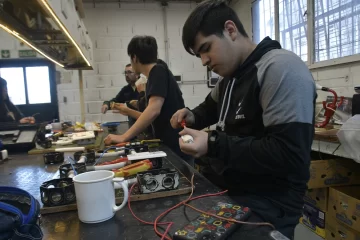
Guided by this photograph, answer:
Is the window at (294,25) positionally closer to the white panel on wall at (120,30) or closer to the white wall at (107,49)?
the white wall at (107,49)

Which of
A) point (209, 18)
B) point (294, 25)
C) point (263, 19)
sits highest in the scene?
point (263, 19)

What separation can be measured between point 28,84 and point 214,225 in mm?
4625

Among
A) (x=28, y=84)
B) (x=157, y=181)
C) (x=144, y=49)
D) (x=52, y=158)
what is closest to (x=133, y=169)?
(x=157, y=181)

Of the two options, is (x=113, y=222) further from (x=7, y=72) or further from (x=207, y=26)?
(x=7, y=72)

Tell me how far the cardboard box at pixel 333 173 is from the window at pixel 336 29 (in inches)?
35.4

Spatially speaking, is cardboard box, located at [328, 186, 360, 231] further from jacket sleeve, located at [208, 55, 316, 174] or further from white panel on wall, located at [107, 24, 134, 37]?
white panel on wall, located at [107, 24, 134, 37]

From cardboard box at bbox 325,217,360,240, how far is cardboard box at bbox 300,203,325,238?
1.5 inches

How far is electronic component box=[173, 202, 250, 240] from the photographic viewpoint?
516 millimetres

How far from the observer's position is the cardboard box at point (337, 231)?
155 cm

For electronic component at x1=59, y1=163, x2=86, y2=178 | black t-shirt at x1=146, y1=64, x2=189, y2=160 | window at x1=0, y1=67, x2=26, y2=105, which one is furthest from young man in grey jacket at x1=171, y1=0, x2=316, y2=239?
window at x1=0, y1=67, x2=26, y2=105

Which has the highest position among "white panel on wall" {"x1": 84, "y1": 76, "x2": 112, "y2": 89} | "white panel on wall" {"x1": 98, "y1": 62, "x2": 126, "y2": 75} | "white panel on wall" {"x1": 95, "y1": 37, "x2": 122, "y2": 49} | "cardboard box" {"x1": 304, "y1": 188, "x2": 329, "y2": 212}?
"white panel on wall" {"x1": 95, "y1": 37, "x2": 122, "y2": 49}

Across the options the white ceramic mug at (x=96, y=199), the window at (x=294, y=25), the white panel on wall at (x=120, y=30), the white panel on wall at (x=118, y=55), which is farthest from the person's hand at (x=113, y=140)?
the white panel on wall at (x=120, y=30)

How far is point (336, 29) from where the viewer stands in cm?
231

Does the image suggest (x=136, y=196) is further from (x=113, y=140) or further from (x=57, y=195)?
(x=113, y=140)
